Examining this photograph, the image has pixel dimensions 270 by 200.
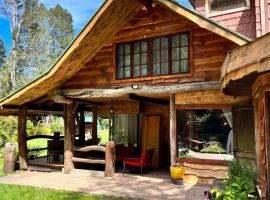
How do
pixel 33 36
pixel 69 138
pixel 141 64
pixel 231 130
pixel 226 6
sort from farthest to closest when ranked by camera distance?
pixel 33 36 → pixel 226 6 → pixel 69 138 → pixel 141 64 → pixel 231 130

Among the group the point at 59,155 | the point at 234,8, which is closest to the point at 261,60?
the point at 234,8

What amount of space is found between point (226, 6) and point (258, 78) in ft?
26.3

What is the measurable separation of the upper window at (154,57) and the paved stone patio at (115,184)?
11.1 ft

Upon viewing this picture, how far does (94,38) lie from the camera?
1123 cm

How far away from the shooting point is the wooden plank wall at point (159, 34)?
32.8ft

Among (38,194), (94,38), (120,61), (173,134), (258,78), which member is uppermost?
(94,38)

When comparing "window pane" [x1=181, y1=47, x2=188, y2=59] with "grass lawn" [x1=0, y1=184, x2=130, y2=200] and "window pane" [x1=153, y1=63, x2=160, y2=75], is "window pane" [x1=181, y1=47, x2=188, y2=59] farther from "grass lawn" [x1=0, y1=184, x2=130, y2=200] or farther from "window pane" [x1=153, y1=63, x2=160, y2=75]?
"grass lawn" [x1=0, y1=184, x2=130, y2=200]

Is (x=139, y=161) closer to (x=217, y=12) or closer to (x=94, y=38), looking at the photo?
(x=94, y=38)

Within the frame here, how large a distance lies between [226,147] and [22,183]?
6.21 meters

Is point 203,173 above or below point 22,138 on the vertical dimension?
below

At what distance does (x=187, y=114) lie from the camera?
415 inches

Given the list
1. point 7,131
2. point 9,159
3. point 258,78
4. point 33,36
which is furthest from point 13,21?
point 258,78

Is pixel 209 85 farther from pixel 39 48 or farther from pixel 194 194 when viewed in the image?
pixel 39 48

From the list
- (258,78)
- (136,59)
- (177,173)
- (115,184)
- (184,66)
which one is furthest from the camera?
(136,59)
